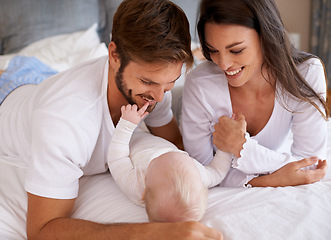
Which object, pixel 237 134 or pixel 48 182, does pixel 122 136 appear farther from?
pixel 237 134

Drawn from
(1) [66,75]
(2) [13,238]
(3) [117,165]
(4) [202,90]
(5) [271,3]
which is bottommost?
(2) [13,238]

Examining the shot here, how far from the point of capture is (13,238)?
4.14 ft

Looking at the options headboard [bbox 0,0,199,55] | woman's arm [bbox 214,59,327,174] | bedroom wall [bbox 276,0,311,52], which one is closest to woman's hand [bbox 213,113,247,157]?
woman's arm [bbox 214,59,327,174]

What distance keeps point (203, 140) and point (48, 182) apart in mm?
679

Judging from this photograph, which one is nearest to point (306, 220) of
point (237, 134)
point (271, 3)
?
point (237, 134)

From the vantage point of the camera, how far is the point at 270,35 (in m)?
1.33

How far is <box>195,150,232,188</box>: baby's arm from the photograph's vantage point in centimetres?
136

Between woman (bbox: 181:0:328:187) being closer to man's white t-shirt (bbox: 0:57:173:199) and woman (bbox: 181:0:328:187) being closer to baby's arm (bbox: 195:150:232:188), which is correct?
baby's arm (bbox: 195:150:232:188)

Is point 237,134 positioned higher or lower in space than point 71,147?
lower

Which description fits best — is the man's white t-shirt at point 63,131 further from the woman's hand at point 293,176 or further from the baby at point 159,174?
the woman's hand at point 293,176

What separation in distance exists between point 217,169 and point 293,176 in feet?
0.93

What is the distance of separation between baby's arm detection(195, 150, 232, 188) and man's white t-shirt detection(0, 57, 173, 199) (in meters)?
0.41

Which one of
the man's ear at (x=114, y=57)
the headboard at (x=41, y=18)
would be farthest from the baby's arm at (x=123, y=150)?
the headboard at (x=41, y=18)

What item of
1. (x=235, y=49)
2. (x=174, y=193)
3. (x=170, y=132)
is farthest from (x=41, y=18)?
(x=174, y=193)
